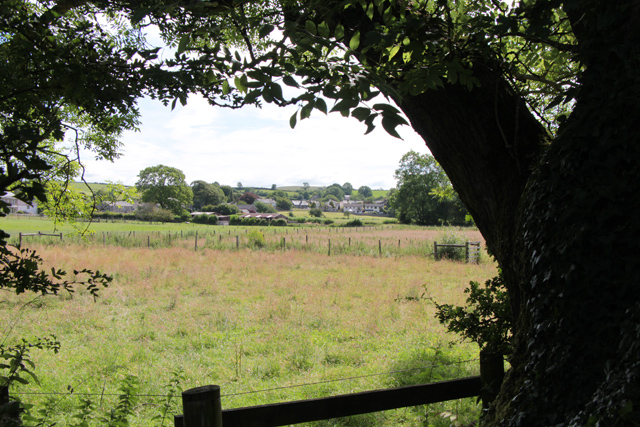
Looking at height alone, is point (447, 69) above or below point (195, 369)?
above

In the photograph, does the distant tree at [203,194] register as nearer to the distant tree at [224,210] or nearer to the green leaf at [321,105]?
the distant tree at [224,210]

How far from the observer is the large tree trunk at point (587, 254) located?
1.70 meters

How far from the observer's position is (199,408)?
2.08 m

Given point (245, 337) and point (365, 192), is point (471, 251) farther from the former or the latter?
point (365, 192)

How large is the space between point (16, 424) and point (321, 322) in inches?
318

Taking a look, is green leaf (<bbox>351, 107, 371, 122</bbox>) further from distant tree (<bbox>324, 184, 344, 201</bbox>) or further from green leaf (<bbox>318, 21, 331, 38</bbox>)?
distant tree (<bbox>324, 184, 344, 201</bbox>)

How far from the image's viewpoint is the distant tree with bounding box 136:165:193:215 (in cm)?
8919

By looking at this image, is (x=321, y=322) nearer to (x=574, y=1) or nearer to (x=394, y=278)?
(x=394, y=278)

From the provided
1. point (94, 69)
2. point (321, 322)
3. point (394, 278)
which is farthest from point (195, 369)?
point (394, 278)

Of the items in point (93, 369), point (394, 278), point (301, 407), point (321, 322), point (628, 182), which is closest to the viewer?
point (628, 182)

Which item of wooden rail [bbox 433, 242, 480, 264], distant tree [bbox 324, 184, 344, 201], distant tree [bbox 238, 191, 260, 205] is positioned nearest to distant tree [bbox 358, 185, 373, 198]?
distant tree [bbox 324, 184, 344, 201]

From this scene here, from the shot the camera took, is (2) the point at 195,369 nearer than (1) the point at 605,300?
No

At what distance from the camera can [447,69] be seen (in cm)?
223

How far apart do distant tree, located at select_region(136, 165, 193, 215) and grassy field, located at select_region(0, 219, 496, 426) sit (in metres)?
77.2
